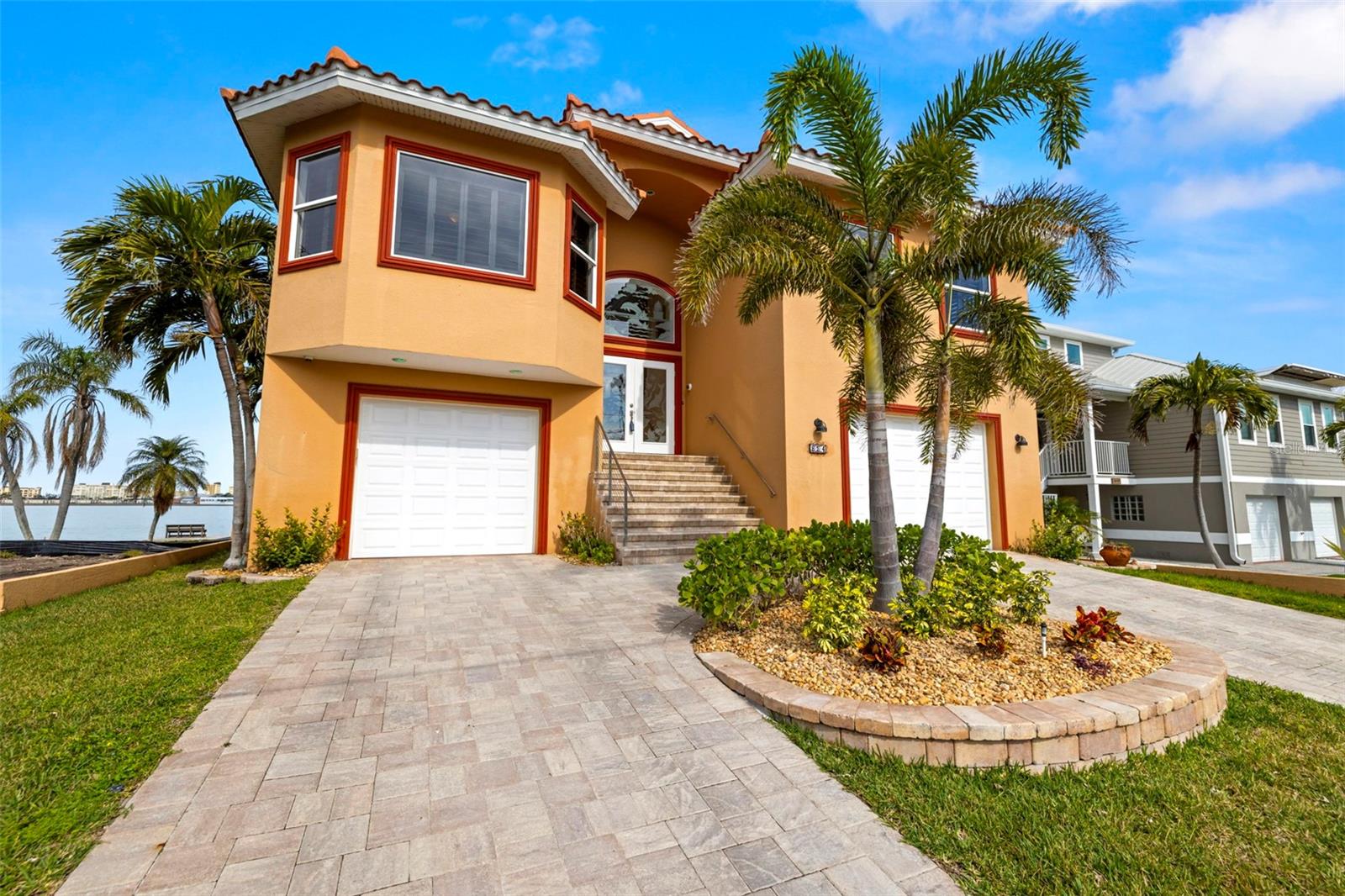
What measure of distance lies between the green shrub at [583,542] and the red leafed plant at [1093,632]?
17.8 ft

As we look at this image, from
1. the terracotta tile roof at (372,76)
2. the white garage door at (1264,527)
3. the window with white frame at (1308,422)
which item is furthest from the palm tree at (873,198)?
the window with white frame at (1308,422)

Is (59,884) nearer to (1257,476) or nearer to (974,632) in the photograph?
(974,632)

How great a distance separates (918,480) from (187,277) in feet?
40.1

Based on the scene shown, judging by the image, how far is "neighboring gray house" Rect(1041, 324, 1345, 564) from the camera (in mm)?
16328

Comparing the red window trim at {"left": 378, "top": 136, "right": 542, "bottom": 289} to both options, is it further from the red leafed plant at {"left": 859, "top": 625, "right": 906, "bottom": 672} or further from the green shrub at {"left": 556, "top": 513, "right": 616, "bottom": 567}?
the red leafed plant at {"left": 859, "top": 625, "right": 906, "bottom": 672}

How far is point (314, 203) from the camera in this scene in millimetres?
7688

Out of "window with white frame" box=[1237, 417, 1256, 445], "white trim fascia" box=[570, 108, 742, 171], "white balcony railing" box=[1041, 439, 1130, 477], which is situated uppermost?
"white trim fascia" box=[570, 108, 742, 171]

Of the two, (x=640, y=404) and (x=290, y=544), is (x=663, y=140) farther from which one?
(x=290, y=544)

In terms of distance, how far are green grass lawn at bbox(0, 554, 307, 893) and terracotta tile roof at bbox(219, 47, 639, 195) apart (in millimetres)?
6644

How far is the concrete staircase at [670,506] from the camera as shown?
8.00 metres

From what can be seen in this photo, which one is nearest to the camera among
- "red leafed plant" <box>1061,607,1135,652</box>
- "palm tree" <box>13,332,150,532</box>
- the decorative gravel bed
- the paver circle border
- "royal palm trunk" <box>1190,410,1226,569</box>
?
the paver circle border

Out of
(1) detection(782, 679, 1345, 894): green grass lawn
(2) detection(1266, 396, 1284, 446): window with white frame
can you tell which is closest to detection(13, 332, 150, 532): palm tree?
(1) detection(782, 679, 1345, 894): green grass lawn

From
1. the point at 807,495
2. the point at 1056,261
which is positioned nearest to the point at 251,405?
the point at 807,495

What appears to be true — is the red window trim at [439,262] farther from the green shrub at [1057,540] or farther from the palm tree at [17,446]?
the palm tree at [17,446]
